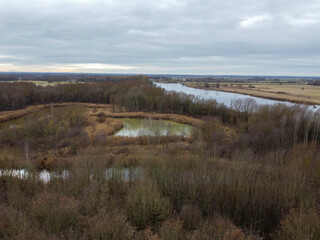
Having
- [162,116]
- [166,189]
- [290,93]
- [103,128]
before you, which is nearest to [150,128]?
[103,128]

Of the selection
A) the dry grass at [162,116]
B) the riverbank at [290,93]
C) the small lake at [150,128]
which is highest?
the riverbank at [290,93]

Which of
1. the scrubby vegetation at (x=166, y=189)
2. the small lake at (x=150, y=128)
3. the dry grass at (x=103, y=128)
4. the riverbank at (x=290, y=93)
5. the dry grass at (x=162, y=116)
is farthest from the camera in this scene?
the riverbank at (x=290, y=93)

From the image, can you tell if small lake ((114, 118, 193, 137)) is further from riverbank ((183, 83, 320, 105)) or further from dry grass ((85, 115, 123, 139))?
riverbank ((183, 83, 320, 105))

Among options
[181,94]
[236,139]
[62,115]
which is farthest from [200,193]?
[181,94]

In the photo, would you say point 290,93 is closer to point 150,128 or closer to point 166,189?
point 150,128

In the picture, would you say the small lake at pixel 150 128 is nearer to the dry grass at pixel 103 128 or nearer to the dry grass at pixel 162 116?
the dry grass at pixel 103 128

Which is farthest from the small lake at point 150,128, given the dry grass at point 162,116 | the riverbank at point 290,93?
the riverbank at point 290,93

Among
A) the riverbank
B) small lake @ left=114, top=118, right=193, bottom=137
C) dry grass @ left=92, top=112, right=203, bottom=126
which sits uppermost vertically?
the riverbank

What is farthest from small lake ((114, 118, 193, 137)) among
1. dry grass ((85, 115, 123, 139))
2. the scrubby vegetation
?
the scrubby vegetation
